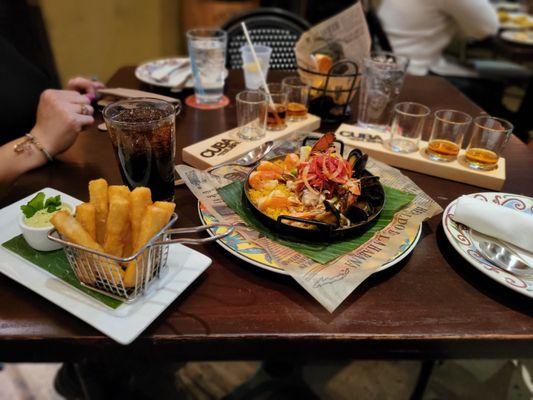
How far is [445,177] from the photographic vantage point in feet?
3.78

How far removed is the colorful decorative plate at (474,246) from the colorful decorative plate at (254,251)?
0.26 ft

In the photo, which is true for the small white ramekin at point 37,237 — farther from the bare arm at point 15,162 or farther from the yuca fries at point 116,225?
the bare arm at point 15,162

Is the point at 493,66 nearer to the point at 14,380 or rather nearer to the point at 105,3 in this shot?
the point at 105,3

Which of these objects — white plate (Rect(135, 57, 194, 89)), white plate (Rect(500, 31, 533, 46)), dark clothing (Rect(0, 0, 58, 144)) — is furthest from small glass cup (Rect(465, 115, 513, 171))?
white plate (Rect(500, 31, 533, 46))

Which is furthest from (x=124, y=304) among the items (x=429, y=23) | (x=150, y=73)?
(x=429, y=23)

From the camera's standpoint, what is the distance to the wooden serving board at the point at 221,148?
1117mm

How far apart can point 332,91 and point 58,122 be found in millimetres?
872

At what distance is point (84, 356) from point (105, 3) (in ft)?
11.3

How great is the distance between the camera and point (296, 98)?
1.43 m

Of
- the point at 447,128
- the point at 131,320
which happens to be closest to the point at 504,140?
the point at 447,128

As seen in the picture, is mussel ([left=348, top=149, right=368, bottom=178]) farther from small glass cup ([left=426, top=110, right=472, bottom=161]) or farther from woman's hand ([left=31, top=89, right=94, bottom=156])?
woman's hand ([left=31, top=89, right=94, bottom=156])

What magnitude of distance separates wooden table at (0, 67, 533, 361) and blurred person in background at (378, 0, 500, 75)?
250 centimetres

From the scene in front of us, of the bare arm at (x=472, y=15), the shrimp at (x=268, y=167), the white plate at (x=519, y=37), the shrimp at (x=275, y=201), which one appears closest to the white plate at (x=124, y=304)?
the shrimp at (x=275, y=201)

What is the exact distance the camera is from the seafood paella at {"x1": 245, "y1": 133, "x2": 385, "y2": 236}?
85 centimetres
